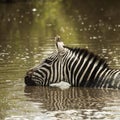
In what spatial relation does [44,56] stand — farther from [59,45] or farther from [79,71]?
[79,71]

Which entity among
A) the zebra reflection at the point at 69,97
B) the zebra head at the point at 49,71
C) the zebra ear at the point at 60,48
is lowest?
the zebra reflection at the point at 69,97

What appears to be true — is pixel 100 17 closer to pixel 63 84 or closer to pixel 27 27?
pixel 27 27

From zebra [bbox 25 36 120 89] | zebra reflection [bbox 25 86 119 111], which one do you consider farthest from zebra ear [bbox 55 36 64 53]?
zebra reflection [bbox 25 86 119 111]

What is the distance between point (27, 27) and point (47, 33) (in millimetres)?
4874

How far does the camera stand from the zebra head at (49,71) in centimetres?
1443

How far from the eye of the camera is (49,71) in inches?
576

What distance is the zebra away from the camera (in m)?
14.1

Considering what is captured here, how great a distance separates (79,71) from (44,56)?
5444mm

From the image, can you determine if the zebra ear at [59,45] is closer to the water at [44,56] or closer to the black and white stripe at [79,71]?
the black and white stripe at [79,71]

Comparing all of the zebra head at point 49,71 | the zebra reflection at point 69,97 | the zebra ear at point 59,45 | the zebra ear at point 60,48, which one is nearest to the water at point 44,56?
the zebra reflection at point 69,97

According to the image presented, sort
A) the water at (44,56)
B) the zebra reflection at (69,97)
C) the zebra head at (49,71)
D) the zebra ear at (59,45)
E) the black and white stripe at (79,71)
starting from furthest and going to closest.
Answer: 1. the zebra head at (49,71)
2. the zebra ear at (59,45)
3. the black and white stripe at (79,71)
4. the zebra reflection at (69,97)
5. the water at (44,56)

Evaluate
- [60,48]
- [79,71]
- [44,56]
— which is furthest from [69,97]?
[44,56]

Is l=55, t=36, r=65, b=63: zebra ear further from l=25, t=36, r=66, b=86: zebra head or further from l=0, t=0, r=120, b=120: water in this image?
l=0, t=0, r=120, b=120: water

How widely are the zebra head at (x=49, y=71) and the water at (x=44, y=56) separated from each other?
8.5 inches
